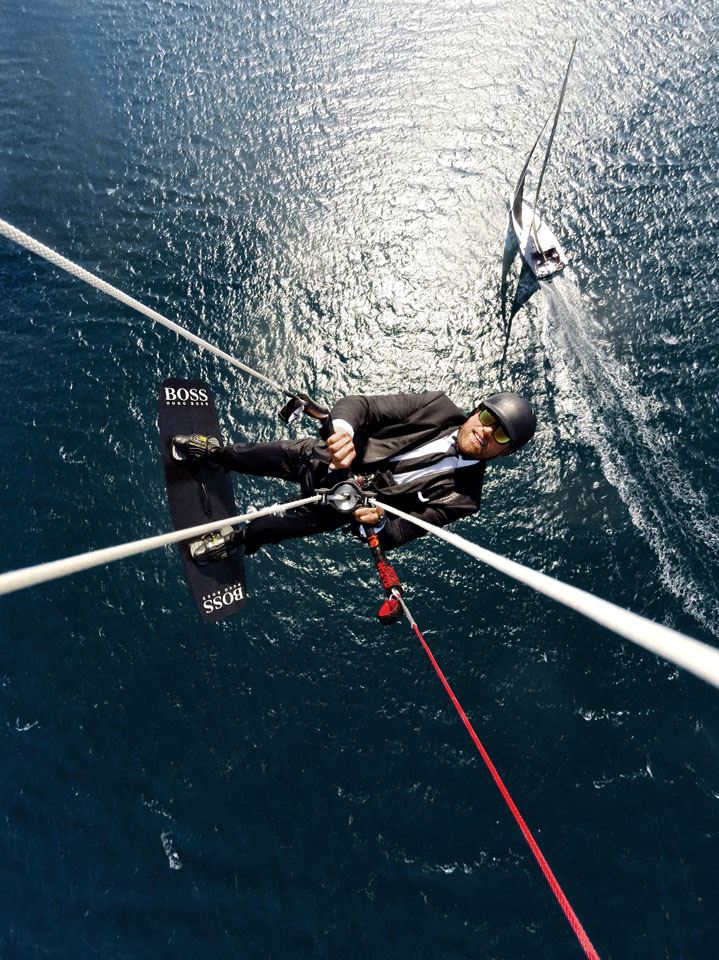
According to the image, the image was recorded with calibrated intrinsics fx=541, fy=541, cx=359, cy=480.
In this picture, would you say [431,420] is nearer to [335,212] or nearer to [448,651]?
[448,651]

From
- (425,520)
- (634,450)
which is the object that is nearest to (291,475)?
(425,520)

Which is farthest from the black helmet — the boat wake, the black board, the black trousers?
the boat wake

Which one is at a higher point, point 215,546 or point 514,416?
point 215,546

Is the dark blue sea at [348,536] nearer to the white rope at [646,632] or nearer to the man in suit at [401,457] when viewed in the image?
the man in suit at [401,457]

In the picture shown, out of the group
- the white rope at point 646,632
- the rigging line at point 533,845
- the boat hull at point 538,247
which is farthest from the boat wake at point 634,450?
the white rope at point 646,632

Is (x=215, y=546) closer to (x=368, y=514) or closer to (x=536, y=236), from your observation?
(x=368, y=514)

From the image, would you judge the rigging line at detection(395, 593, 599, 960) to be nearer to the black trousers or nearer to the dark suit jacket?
the dark suit jacket
